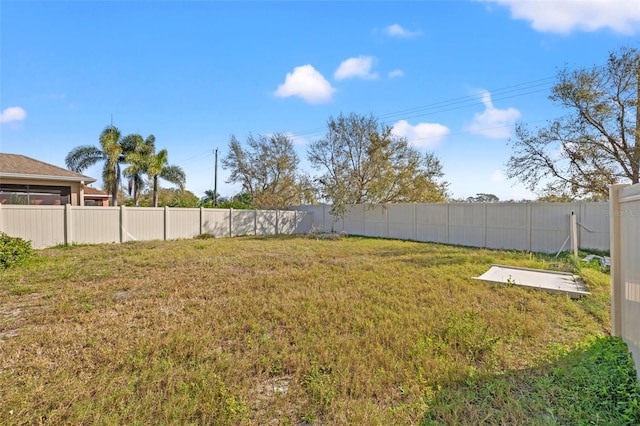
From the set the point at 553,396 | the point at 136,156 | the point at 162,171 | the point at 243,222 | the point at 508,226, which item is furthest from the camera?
the point at 162,171

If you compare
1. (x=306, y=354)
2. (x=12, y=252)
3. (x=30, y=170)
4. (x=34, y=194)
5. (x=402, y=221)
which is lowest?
(x=306, y=354)

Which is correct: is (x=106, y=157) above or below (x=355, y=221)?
above

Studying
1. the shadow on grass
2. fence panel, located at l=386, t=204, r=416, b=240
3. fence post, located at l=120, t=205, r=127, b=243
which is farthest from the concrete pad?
fence post, located at l=120, t=205, r=127, b=243

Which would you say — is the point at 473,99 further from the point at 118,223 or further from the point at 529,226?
the point at 118,223

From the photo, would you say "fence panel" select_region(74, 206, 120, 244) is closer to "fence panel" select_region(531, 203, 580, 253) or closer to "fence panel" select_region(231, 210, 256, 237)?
"fence panel" select_region(231, 210, 256, 237)

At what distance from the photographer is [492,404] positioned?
200 cm

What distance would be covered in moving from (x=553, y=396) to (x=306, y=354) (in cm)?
184

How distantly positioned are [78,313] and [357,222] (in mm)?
12826

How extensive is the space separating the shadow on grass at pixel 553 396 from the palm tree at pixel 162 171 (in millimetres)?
19370

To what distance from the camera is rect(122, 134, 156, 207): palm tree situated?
17203 millimetres

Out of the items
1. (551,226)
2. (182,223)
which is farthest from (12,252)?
(551,226)

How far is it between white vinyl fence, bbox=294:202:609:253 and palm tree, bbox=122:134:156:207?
12.8 m

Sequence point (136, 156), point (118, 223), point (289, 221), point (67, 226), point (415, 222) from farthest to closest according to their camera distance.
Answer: point (136, 156) < point (289, 221) < point (415, 222) < point (118, 223) < point (67, 226)

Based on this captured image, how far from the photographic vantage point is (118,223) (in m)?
10.9
